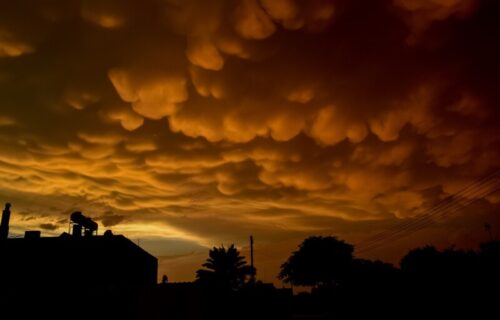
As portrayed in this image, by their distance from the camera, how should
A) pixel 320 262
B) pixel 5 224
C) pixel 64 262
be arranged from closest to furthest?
pixel 64 262 < pixel 5 224 < pixel 320 262

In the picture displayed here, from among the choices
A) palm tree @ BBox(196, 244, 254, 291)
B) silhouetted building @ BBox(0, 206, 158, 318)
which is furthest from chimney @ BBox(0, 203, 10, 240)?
palm tree @ BBox(196, 244, 254, 291)

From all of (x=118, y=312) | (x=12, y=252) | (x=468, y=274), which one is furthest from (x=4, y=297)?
(x=468, y=274)

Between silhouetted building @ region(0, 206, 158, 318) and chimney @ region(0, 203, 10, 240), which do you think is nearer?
silhouetted building @ region(0, 206, 158, 318)

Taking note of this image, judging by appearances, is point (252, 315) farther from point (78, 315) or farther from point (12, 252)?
point (12, 252)

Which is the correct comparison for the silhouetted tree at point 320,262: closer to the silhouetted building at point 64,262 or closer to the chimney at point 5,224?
the silhouetted building at point 64,262

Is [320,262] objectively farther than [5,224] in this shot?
Yes

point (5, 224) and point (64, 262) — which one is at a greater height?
point (5, 224)

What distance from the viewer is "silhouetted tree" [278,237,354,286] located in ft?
248

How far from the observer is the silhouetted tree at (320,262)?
75.6 meters

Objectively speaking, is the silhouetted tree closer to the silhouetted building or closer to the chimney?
the silhouetted building

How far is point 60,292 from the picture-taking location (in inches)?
1016

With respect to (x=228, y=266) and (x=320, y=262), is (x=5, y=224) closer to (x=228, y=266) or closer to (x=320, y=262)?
(x=228, y=266)

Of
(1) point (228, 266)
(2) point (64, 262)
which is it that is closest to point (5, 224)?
(2) point (64, 262)

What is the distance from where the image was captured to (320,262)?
250ft
